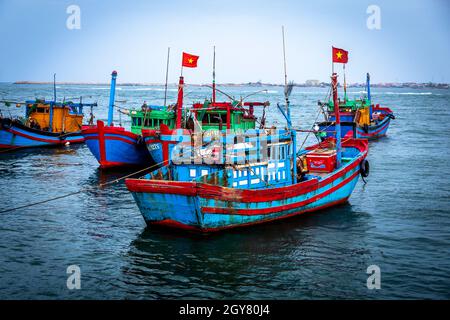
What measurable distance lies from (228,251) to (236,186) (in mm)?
3024

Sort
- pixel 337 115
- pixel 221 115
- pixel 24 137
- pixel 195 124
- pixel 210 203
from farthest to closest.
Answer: pixel 24 137 → pixel 221 115 → pixel 195 124 → pixel 337 115 → pixel 210 203

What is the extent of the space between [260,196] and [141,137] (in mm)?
16433

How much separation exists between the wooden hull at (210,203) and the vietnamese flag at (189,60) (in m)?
14.1

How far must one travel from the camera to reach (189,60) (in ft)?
105

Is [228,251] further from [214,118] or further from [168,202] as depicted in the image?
[214,118]

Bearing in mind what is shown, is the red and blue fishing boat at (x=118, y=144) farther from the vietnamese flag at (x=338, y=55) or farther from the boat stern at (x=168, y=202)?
the boat stern at (x=168, y=202)

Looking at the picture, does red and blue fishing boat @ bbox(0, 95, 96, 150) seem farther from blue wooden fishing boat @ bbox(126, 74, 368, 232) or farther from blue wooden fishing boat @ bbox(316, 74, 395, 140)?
blue wooden fishing boat @ bbox(126, 74, 368, 232)

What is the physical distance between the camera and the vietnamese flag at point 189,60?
31.7 meters

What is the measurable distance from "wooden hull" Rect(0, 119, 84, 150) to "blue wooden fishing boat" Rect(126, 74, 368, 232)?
2723 centimetres

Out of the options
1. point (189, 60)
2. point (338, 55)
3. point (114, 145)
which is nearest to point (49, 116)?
point (114, 145)

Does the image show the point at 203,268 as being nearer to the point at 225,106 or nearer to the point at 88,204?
the point at 88,204
